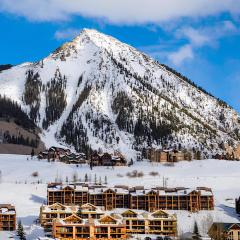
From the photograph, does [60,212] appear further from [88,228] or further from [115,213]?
[88,228]

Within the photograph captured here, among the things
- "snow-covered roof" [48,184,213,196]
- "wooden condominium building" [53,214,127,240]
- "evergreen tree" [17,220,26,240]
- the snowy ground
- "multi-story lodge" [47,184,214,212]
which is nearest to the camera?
"evergreen tree" [17,220,26,240]

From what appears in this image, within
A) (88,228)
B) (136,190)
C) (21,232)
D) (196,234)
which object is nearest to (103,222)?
(88,228)

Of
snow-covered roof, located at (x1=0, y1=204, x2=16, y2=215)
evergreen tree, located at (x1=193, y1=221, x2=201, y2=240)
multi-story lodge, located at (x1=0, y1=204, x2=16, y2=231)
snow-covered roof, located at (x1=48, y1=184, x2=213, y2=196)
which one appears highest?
snow-covered roof, located at (x1=48, y1=184, x2=213, y2=196)

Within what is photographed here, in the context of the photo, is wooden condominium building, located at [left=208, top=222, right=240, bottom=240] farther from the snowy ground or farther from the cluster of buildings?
the snowy ground

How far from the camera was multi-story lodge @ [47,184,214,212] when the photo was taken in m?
128

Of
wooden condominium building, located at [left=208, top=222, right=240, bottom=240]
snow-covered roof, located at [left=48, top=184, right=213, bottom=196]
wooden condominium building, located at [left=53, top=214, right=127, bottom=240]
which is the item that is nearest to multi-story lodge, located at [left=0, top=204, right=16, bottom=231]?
wooden condominium building, located at [left=53, top=214, right=127, bottom=240]

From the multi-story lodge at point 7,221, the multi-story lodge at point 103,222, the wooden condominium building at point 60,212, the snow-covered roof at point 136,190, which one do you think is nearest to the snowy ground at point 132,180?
the wooden condominium building at point 60,212

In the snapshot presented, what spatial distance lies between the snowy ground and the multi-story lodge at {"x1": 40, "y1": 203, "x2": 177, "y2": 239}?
258 centimetres

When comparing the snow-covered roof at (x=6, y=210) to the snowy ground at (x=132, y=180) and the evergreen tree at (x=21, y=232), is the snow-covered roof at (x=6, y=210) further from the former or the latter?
the evergreen tree at (x=21, y=232)

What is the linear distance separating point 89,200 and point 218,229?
38.8 m

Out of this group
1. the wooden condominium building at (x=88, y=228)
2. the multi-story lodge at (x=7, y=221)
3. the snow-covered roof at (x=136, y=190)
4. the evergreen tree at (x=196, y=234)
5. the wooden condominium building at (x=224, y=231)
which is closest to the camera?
the evergreen tree at (x=196, y=234)

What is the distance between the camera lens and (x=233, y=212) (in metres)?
124

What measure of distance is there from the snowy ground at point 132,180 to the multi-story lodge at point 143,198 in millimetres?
3361

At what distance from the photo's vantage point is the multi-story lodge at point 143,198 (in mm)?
127812
